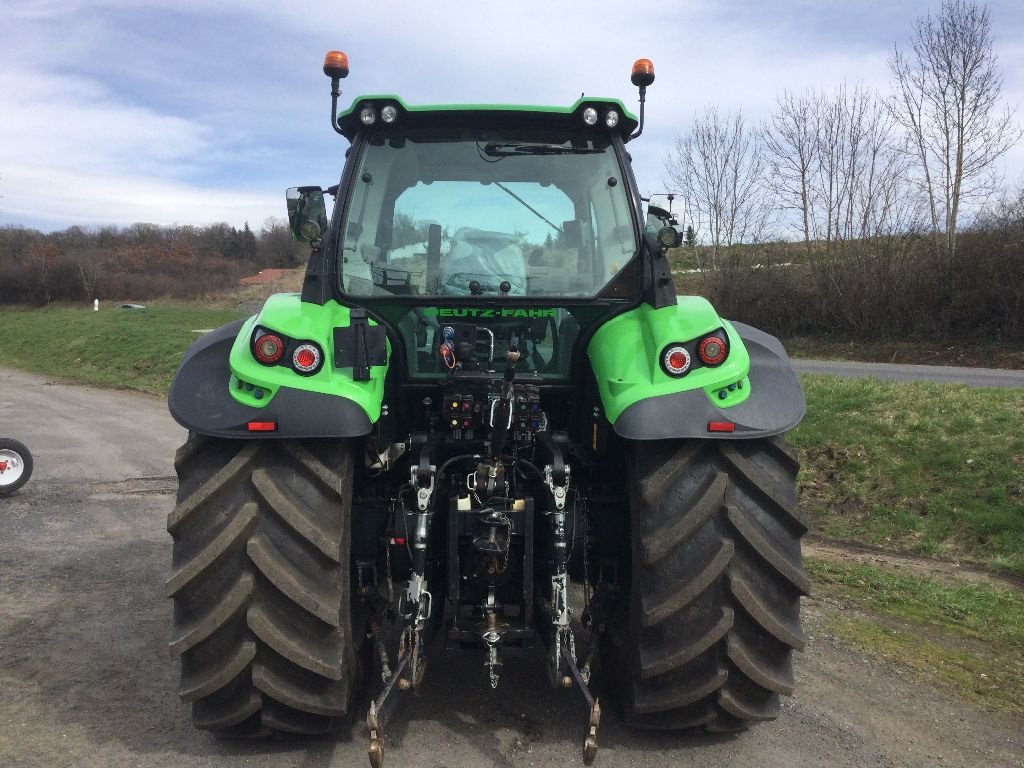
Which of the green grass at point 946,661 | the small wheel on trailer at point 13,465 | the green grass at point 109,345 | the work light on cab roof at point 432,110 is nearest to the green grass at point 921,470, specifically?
the green grass at point 946,661

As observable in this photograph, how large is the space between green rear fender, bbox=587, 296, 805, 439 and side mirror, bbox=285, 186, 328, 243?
4.18 ft

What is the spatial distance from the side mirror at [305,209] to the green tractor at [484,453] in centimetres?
1

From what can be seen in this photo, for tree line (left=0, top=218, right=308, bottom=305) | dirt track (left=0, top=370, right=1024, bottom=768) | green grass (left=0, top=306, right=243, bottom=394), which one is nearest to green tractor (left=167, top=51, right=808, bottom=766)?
dirt track (left=0, top=370, right=1024, bottom=768)

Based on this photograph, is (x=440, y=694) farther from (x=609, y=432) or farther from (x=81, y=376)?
(x=81, y=376)

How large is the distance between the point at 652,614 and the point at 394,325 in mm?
1544

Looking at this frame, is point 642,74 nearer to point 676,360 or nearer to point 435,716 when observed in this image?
point 676,360

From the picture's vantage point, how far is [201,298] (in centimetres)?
4478

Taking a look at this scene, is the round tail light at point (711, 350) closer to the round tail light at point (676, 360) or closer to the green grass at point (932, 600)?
the round tail light at point (676, 360)

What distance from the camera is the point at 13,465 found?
26.8 feet

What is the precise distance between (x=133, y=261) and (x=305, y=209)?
5397 cm

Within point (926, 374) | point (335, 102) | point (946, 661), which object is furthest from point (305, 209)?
point (926, 374)

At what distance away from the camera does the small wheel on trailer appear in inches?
319

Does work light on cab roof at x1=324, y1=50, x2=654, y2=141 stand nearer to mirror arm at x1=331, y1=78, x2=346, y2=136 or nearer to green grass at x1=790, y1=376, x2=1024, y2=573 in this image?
mirror arm at x1=331, y1=78, x2=346, y2=136

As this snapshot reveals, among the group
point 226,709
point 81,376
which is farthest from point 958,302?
point 226,709
